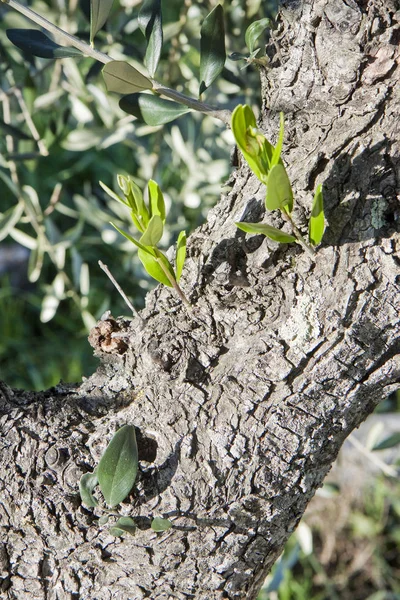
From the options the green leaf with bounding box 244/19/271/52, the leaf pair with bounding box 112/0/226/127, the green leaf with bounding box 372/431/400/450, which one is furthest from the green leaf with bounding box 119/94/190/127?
the green leaf with bounding box 372/431/400/450

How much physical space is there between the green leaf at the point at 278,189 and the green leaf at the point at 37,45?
302 mm

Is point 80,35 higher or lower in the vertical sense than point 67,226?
lower

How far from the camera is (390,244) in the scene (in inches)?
23.0

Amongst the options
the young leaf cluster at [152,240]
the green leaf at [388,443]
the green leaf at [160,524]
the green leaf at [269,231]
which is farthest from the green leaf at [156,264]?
the green leaf at [388,443]

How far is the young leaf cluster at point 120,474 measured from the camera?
1.95 feet

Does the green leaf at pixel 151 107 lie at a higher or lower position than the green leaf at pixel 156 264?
higher

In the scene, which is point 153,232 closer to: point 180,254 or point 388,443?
point 180,254

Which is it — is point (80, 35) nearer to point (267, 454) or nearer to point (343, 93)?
point (343, 93)

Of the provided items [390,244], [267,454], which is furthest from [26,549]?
[390,244]

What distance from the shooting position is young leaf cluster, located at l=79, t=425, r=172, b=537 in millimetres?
593

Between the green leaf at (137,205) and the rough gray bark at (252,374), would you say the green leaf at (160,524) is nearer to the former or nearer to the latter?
the rough gray bark at (252,374)

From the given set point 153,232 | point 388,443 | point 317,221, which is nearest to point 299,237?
point 317,221

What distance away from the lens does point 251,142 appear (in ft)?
1.79

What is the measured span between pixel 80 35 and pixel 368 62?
2.18ft
